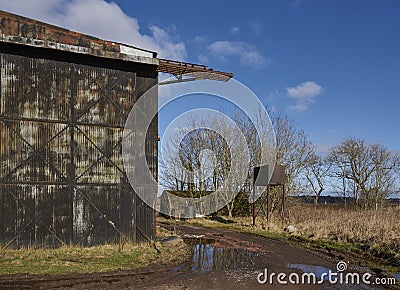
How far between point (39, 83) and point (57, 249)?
522 centimetres

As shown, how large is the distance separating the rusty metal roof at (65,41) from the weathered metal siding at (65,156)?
56 cm

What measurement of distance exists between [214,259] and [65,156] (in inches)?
224

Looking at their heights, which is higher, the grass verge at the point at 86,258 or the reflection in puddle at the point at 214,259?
the grass verge at the point at 86,258

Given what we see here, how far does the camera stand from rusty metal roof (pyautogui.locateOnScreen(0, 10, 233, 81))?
11.3 meters

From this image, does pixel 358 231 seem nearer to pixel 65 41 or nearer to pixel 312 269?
pixel 312 269

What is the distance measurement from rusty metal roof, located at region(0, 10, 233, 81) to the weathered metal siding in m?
0.56

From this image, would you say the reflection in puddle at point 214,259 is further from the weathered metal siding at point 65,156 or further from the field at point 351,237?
the field at point 351,237

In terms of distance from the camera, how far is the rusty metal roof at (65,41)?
37.2ft

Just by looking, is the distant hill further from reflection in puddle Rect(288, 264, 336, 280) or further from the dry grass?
reflection in puddle Rect(288, 264, 336, 280)

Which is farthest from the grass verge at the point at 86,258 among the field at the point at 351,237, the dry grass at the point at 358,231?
the dry grass at the point at 358,231

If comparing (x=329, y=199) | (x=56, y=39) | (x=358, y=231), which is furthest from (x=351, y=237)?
(x=329, y=199)

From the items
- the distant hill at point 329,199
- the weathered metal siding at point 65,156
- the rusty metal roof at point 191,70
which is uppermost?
the rusty metal roof at point 191,70

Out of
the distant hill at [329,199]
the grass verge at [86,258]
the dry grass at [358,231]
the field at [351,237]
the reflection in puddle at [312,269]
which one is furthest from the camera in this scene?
the distant hill at [329,199]

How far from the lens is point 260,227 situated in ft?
61.5
